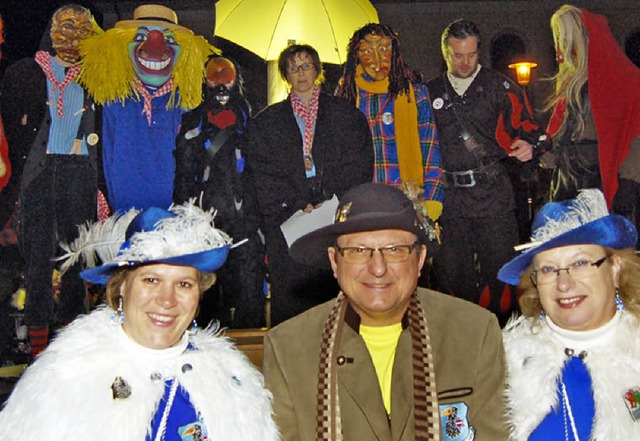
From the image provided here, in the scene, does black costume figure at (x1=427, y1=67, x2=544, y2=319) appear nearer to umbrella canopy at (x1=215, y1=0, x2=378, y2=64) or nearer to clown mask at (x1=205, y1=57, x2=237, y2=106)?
umbrella canopy at (x1=215, y1=0, x2=378, y2=64)

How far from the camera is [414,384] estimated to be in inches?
121

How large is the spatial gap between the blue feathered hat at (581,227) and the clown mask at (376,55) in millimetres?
2938

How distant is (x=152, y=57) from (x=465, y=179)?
8.18 ft

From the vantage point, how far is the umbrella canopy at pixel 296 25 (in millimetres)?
6402

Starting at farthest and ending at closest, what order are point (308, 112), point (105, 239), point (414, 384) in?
point (308, 112) → point (414, 384) → point (105, 239)

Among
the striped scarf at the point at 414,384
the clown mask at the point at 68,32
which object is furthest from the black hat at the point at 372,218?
the clown mask at the point at 68,32

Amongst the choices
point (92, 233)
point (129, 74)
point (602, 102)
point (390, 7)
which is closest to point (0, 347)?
point (129, 74)

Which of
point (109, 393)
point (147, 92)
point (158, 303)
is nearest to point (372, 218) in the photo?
point (158, 303)

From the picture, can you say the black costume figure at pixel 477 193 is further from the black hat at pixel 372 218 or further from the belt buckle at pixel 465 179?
the black hat at pixel 372 218

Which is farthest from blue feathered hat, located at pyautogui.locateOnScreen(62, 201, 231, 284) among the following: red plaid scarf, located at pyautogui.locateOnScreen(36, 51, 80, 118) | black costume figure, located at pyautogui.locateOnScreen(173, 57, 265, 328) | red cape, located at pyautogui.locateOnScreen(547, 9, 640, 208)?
red cape, located at pyautogui.locateOnScreen(547, 9, 640, 208)

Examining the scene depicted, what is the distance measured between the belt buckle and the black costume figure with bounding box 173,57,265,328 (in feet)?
5.01

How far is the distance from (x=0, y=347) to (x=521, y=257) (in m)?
4.03

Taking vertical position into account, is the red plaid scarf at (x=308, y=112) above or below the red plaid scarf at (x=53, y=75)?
below

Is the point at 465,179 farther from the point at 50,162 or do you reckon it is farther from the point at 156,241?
the point at 156,241
